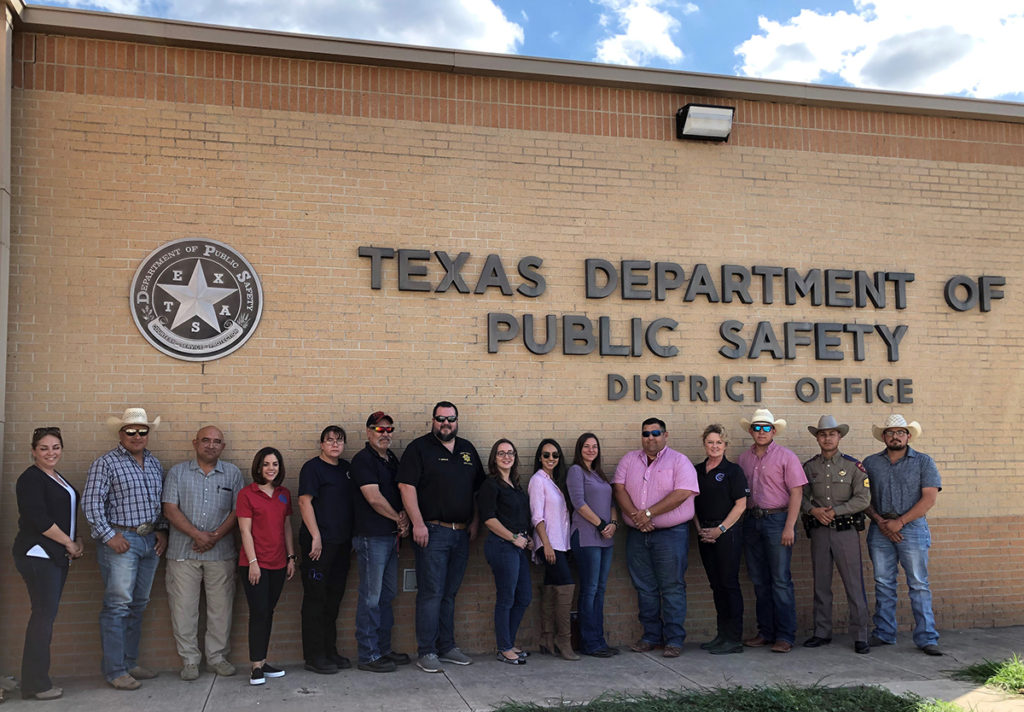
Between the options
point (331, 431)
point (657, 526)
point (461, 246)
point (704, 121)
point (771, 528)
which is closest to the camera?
point (331, 431)

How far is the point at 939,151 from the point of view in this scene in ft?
32.5

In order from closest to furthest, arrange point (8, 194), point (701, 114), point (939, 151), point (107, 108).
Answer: point (8, 194), point (107, 108), point (701, 114), point (939, 151)

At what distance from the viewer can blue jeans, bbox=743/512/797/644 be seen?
27.2 feet

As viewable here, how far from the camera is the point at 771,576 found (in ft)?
27.6

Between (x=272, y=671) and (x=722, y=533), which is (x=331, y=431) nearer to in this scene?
(x=272, y=671)

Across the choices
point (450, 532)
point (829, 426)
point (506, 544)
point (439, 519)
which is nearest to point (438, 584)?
point (450, 532)

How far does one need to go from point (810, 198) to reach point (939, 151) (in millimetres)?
1685

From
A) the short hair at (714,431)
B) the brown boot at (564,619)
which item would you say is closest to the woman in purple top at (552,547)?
the brown boot at (564,619)

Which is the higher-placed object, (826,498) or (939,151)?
(939,151)

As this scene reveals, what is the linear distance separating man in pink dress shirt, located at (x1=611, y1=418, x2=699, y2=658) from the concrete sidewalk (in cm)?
31

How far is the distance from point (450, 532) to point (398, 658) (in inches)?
44.3

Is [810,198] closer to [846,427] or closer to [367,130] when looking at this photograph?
[846,427]

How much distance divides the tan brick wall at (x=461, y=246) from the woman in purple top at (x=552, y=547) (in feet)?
1.45

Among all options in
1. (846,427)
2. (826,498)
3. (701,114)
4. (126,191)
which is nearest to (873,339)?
(846,427)
